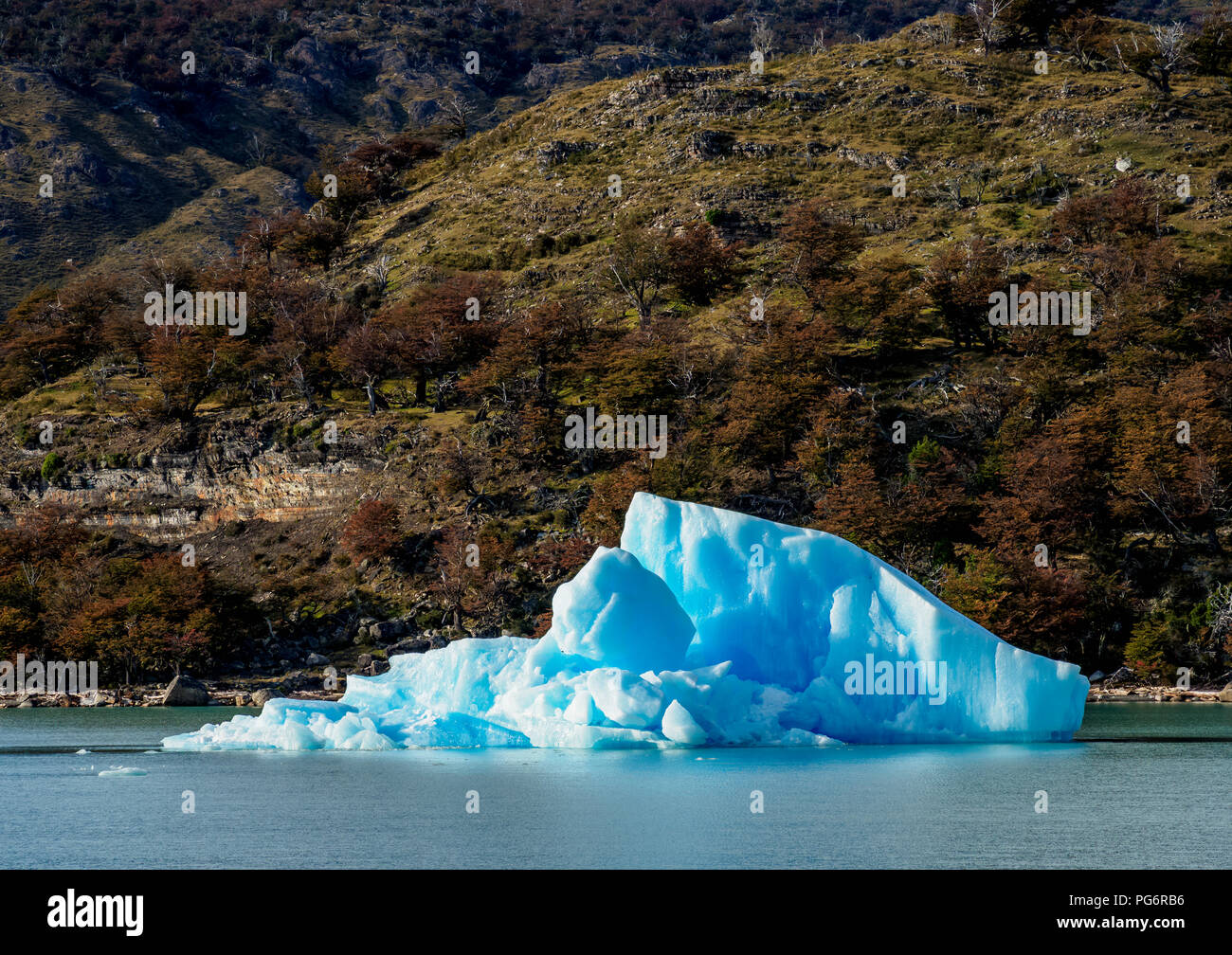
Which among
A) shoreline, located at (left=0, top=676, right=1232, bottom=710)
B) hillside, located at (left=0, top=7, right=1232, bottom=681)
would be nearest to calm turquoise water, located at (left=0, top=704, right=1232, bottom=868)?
shoreline, located at (left=0, top=676, right=1232, bottom=710)

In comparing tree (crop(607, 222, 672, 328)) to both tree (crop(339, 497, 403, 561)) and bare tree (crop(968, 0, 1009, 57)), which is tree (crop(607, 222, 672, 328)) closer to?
tree (crop(339, 497, 403, 561))

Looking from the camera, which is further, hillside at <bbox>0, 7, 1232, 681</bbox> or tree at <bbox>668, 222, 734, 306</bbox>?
tree at <bbox>668, 222, 734, 306</bbox>

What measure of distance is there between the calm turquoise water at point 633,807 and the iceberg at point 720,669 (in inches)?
29.9

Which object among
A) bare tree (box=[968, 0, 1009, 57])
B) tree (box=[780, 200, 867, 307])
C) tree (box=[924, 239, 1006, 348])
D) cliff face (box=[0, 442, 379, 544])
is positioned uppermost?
bare tree (box=[968, 0, 1009, 57])

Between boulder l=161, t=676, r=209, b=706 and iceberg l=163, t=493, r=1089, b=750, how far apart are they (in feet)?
64.6

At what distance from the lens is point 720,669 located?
28.9 metres

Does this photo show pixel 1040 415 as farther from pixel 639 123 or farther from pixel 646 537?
pixel 639 123

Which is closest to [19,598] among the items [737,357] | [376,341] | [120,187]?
[376,341]

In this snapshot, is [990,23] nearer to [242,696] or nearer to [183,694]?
[242,696]

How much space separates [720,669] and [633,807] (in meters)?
8.35

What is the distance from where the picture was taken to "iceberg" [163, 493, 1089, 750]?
28.9m

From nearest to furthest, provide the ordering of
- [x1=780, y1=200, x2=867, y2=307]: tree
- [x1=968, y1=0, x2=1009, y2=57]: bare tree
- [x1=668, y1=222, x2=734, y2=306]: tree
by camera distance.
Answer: [x1=780, y1=200, x2=867, y2=307]: tree, [x1=668, y1=222, x2=734, y2=306]: tree, [x1=968, y1=0, x2=1009, y2=57]: bare tree

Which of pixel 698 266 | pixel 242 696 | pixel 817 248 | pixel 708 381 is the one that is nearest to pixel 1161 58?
pixel 817 248
